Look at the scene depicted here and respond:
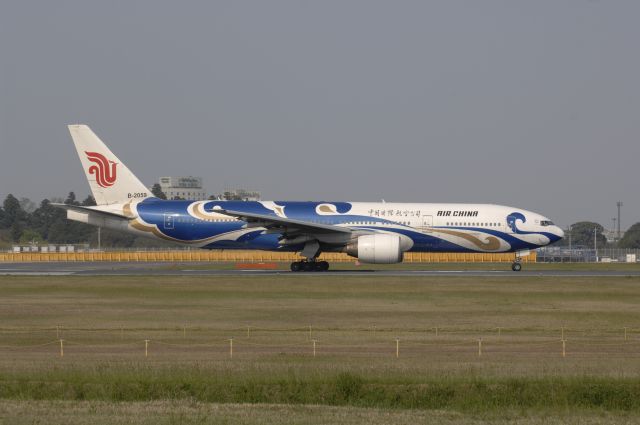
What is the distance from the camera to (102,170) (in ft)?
178

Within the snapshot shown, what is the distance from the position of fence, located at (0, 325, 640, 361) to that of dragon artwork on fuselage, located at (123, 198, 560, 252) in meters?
23.8

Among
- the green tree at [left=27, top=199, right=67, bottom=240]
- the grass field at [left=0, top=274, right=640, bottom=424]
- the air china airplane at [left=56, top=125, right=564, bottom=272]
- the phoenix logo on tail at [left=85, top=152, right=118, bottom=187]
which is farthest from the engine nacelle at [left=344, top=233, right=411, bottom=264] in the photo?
the green tree at [left=27, top=199, right=67, bottom=240]

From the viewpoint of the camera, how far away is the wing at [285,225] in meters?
48.4

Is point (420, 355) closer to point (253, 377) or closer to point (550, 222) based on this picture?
point (253, 377)

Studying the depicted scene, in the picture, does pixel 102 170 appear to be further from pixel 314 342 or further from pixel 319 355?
pixel 319 355

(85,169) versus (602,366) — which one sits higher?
(85,169)

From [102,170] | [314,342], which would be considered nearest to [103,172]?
[102,170]

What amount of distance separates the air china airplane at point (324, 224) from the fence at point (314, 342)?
23.1 m

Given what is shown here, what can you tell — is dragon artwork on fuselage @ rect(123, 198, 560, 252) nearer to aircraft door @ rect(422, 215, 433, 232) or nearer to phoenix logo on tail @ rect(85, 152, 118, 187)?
aircraft door @ rect(422, 215, 433, 232)

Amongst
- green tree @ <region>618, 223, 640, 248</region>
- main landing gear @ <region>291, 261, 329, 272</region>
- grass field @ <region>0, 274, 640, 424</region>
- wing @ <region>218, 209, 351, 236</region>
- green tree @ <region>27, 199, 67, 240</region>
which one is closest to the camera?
grass field @ <region>0, 274, 640, 424</region>

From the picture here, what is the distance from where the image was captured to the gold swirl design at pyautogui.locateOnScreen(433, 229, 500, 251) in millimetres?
51812

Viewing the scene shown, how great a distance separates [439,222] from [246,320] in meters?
24.2

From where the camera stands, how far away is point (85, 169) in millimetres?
54469

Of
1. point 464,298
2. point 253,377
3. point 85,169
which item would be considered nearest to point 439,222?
point 464,298
